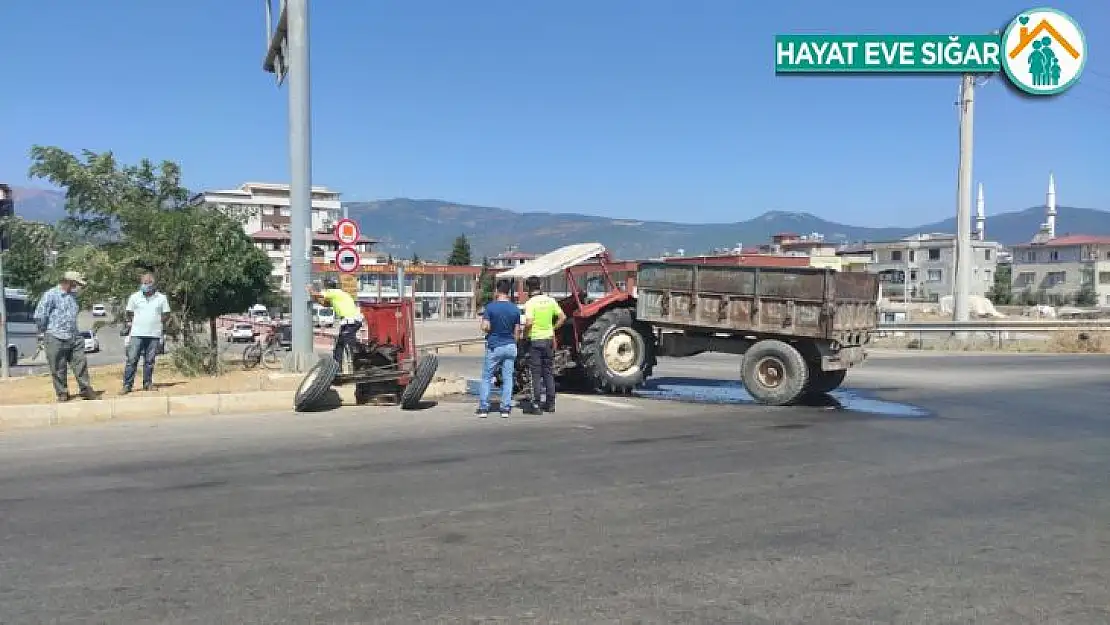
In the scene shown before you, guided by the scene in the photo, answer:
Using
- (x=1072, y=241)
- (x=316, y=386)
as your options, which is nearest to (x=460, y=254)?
(x=1072, y=241)

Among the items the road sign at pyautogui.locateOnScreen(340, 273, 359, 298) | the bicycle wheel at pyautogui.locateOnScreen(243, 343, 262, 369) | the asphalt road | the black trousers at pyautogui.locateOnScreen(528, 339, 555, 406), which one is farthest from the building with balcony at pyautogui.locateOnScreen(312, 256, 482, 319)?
the asphalt road

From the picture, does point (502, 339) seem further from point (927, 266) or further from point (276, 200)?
point (276, 200)

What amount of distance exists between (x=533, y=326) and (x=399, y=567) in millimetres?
6822

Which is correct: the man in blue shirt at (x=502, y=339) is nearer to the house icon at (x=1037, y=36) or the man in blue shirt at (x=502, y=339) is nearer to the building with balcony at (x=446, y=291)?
the house icon at (x=1037, y=36)

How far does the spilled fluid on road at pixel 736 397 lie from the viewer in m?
11.8

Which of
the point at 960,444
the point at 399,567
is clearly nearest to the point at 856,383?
the point at 960,444

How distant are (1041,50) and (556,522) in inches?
938

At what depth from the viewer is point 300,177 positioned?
45.4 feet

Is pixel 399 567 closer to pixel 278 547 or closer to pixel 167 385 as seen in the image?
pixel 278 547

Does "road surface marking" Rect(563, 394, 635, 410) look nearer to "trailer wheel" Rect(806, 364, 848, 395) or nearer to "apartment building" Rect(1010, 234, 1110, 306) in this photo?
"trailer wheel" Rect(806, 364, 848, 395)

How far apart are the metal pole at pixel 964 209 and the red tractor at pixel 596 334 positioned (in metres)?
21.4

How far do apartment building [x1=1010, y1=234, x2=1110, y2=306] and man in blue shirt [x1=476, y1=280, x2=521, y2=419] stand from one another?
90.5 metres

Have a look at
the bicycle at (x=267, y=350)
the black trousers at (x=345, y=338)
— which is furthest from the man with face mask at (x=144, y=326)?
the bicycle at (x=267, y=350)

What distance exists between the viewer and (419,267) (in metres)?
98.4
